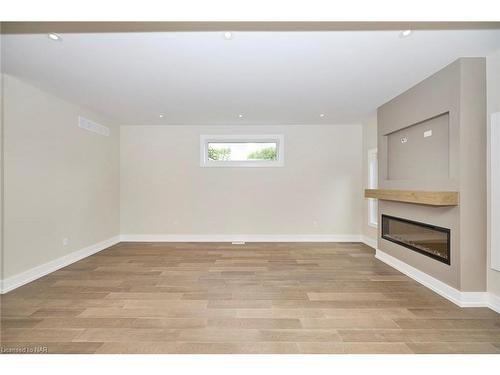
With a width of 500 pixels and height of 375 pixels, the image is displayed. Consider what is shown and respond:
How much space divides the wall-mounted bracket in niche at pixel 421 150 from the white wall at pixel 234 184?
1399mm

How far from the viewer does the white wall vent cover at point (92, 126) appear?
4055 mm

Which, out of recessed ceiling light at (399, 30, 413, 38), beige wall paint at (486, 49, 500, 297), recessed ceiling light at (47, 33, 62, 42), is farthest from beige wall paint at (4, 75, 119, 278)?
beige wall paint at (486, 49, 500, 297)

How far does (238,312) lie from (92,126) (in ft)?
14.2

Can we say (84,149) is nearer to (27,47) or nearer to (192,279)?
(27,47)

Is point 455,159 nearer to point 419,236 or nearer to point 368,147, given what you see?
point 419,236

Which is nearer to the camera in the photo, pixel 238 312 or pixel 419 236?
pixel 238 312

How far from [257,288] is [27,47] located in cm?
358

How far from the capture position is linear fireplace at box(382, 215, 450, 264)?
8.87ft

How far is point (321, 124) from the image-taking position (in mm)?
5219

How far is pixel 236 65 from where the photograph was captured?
8.38ft

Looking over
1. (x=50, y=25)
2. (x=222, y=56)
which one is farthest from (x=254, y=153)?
(x=50, y=25)

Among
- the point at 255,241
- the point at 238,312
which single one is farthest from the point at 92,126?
the point at 238,312

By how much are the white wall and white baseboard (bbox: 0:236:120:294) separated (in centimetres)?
98

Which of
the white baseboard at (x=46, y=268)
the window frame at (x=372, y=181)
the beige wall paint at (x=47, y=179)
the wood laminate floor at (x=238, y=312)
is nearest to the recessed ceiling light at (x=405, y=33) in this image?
the wood laminate floor at (x=238, y=312)
